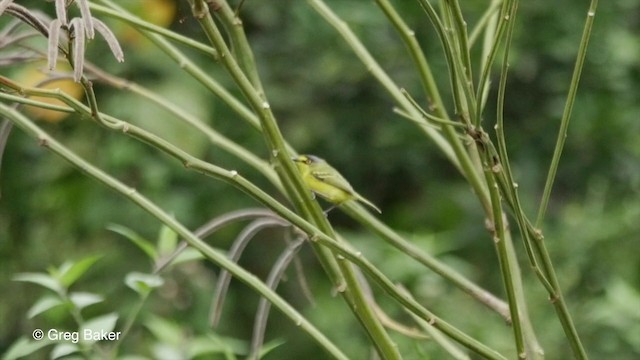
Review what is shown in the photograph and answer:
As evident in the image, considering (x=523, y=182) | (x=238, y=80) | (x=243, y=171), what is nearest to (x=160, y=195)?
(x=243, y=171)

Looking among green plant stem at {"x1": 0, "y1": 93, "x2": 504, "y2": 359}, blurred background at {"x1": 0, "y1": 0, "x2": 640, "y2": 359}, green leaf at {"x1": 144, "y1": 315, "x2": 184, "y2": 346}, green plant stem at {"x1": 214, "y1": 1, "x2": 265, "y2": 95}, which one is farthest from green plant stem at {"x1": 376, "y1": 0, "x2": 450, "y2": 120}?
blurred background at {"x1": 0, "y1": 0, "x2": 640, "y2": 359}

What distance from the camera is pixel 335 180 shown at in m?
1.09

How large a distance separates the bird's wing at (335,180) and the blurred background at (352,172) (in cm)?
145

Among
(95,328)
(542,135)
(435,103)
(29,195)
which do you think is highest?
(435,103)

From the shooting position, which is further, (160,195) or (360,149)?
(360,149)

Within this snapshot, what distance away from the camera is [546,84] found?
3.49 metres

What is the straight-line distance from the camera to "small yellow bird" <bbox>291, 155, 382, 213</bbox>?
1071mm

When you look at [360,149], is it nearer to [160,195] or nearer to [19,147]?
[160,195]

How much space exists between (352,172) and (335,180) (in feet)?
8.05

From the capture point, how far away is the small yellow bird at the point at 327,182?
1071 millimetres


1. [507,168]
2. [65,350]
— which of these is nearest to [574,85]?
[507,168]

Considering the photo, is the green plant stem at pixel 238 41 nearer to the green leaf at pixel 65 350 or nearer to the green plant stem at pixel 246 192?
the green plant stem at pixel 246 192

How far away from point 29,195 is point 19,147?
13 cm

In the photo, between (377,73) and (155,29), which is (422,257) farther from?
(155,29)
